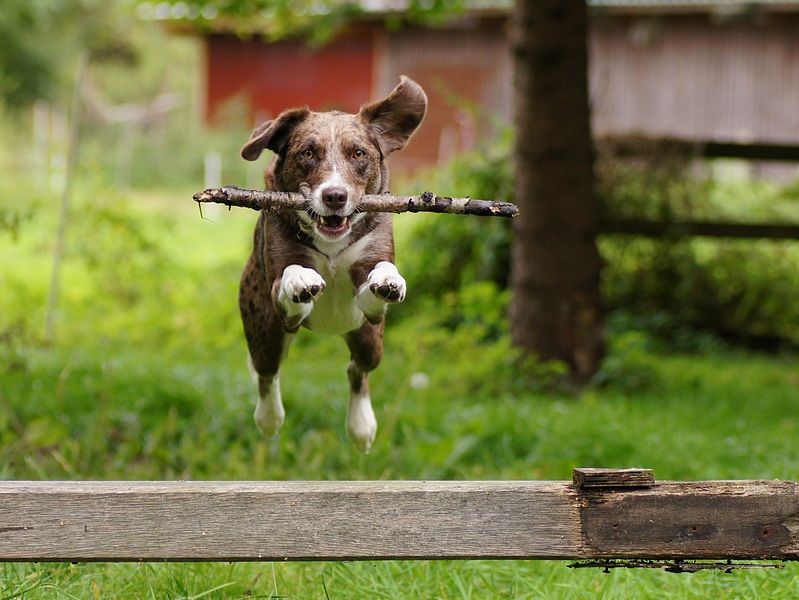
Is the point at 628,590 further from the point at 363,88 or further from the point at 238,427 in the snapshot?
the point at 363,88

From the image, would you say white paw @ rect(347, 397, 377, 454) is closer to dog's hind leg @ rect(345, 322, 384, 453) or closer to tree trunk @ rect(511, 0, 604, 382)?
dog's hind leg @ rect(345, 322, 384, 453)

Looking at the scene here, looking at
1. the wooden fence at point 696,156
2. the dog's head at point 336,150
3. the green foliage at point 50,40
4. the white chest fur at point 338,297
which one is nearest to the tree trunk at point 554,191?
the wooden fence at point 696,156

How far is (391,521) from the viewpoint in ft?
9.75

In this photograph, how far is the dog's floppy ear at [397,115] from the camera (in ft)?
10.8

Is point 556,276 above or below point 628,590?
above

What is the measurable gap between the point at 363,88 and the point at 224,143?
366 centimetres

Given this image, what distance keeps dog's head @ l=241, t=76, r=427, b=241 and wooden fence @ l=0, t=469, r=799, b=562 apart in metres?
0.82

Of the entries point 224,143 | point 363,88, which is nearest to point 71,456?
point 224,143

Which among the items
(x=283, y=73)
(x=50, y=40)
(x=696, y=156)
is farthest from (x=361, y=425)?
(x=283, y=73)

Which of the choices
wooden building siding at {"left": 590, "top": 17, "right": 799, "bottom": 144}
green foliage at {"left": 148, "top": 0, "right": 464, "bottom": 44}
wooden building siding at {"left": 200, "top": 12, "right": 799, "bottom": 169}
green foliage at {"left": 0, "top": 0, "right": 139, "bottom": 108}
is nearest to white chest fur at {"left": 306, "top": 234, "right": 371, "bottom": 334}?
green foliage at {"left": 148, "top": 0, "right": 464, "bottom": 44}

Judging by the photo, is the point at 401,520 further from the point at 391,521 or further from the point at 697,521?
the point at 697,521

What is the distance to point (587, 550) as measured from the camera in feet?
9.89

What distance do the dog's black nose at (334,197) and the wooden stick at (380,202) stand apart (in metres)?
0.07

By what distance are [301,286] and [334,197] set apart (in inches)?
11.1
